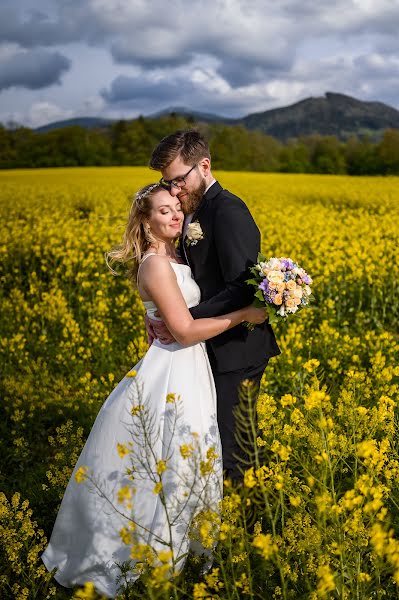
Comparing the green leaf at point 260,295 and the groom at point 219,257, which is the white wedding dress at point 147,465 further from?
the green leaf at point 260,295

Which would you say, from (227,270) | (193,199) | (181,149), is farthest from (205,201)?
(227,270)

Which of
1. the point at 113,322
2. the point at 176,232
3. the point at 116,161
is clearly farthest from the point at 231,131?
the point at 176,232

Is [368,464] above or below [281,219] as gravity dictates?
below

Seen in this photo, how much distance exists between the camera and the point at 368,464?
2.16 meters

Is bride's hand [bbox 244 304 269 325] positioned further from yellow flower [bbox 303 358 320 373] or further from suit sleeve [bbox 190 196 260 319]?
yellow flower [bbox 303 358 320 373]

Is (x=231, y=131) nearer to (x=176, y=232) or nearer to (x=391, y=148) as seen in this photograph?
(x=391, y=148)

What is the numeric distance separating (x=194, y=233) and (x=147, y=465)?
45.2 inches

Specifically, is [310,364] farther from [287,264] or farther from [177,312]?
[177,312]

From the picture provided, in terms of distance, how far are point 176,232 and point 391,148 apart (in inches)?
1911

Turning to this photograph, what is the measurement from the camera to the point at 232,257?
274cm

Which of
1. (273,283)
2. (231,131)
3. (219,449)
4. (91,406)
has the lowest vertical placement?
(91,406)

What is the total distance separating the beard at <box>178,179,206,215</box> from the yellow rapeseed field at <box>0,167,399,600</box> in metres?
1.00

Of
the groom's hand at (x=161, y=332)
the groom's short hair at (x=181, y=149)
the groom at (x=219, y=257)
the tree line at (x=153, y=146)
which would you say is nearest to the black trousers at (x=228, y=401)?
the groom at (x=219, y=257)

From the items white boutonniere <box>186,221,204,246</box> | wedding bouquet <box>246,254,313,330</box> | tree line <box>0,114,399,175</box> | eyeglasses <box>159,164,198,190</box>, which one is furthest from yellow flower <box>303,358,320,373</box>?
tree line <box>0,114,399,175</box>
